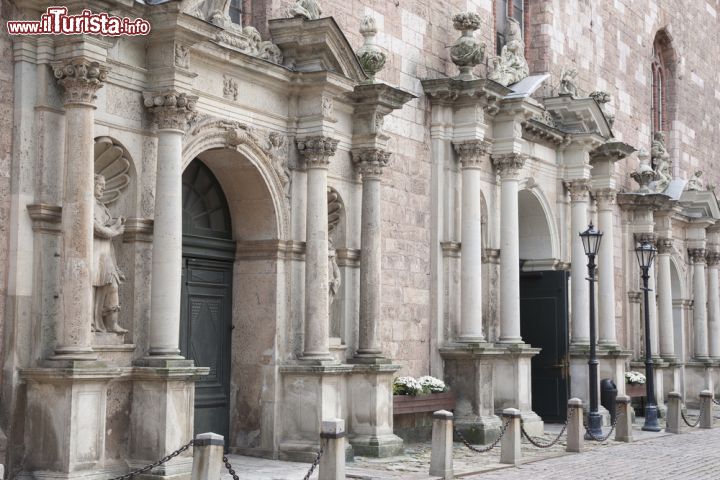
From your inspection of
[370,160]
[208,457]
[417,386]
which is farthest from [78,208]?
[417,386]

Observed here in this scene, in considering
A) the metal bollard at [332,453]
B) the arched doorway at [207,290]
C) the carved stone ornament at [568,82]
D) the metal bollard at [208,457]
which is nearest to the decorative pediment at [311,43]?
the arched doorway at [207,290]

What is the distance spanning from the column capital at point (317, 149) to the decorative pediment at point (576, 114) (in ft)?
25.6

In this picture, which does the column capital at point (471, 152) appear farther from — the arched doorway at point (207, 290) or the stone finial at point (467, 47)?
the arched doorway at point (207, 290)

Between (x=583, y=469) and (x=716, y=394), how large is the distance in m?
15.4

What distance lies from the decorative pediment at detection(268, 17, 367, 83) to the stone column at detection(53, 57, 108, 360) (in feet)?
12.4

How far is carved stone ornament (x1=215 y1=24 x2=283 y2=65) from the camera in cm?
1363

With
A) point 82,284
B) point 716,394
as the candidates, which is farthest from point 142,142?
point 716,394

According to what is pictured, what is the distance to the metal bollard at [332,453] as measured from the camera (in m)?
10.5

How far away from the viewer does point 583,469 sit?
14438mm

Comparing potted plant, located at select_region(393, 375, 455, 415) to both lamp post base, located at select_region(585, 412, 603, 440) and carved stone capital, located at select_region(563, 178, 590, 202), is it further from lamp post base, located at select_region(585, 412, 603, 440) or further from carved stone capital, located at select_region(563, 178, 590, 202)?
carved stone capital, located at select_region(563, 178, 590, 202)

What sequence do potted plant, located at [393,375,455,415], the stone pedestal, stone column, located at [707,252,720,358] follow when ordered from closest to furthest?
the stone pedestal
potted plant, located at [393,375,455,415]
stone column, located at [707,252,720,358]

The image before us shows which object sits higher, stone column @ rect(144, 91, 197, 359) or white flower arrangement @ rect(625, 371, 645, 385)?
stone column @ rect(144, 91, 197, 359)

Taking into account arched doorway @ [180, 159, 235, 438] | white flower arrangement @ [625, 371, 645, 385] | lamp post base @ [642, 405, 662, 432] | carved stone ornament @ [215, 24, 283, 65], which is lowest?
lamp post base @ [642, 405, 662, 432]

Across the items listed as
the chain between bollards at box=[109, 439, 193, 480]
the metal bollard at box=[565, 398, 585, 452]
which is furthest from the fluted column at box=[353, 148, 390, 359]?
the chain between bollards at box=[109, 439, 193, 480]
